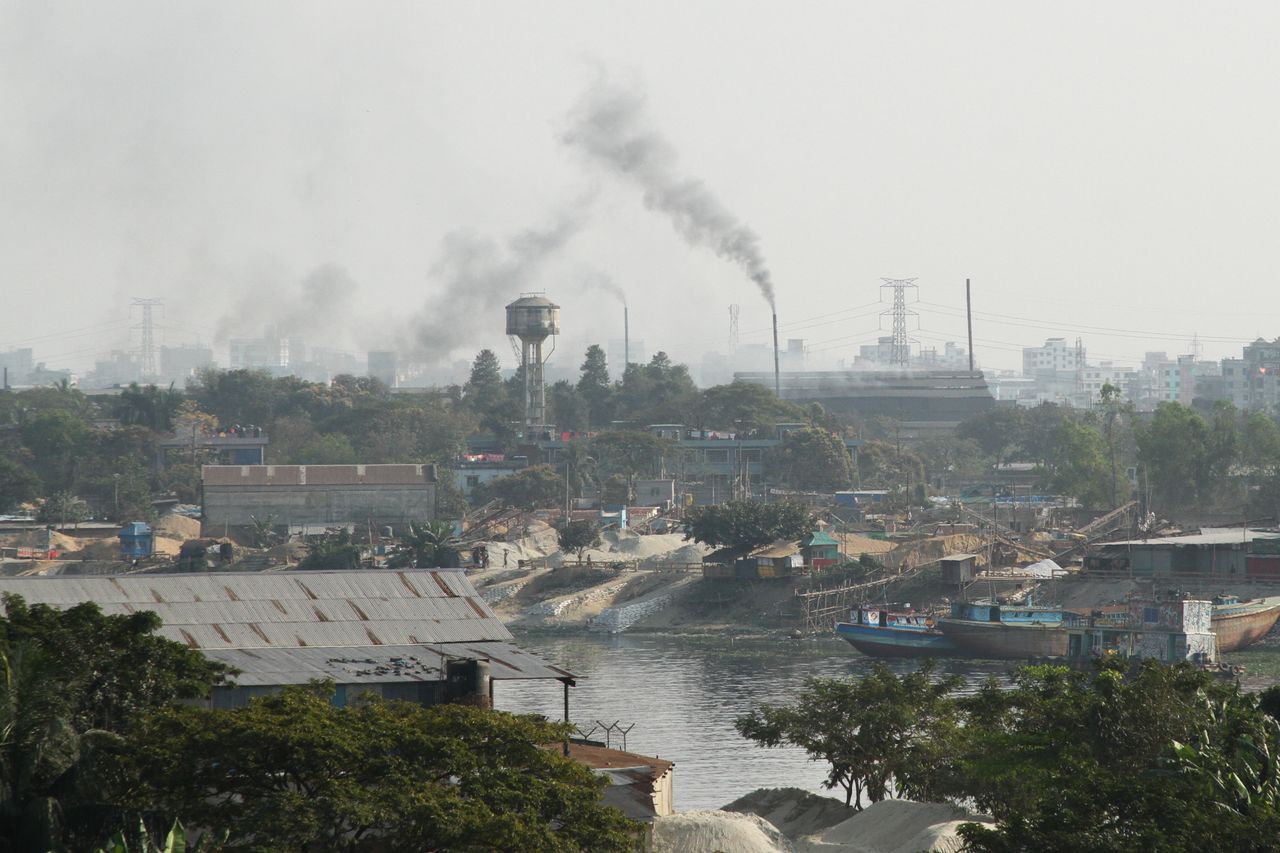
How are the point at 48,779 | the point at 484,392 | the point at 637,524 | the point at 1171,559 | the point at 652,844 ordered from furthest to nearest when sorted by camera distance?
1. the point at 484,392
2. the point at 637,524
3. the point at 1171,559
4. the point at 652,844
5. the point at 48,779

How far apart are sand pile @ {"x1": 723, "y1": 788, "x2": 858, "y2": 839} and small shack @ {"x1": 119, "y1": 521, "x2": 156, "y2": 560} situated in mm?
59583

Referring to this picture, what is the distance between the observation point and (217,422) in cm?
12794

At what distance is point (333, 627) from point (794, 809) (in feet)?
30.9

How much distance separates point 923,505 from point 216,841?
8625 cm

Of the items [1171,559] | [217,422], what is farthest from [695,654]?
[217,422]

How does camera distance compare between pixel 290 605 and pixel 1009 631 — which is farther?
pixel 1009 631

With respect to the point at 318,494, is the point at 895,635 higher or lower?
lower

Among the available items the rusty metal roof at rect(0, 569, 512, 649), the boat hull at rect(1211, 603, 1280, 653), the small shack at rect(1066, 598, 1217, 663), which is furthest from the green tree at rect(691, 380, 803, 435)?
the rusty metal roof at rect(0, 569, 512, 649)

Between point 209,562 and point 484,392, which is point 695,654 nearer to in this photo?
point 209,562

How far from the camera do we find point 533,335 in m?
128

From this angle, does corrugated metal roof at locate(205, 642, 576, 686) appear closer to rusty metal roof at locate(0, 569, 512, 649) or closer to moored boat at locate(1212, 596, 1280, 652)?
rusty metal roof at locate(0, 569, 512, 649)

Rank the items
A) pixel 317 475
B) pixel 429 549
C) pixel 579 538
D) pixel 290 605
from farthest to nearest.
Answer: pixel 317 475 → pixel 579 538 → pixel 429 549 → pixel 290 605

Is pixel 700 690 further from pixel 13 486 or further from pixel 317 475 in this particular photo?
pixel 13 486

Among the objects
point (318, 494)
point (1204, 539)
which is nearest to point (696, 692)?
point (1204, 539)
